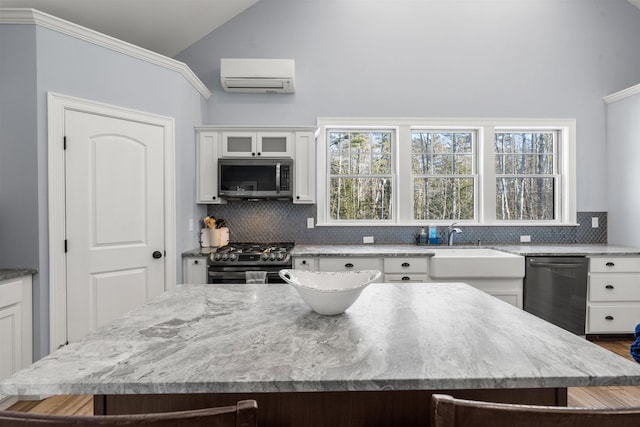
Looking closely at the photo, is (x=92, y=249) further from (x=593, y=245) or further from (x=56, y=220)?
(x=593, y=245)

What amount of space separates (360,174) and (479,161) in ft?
4.72

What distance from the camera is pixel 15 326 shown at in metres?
2.32

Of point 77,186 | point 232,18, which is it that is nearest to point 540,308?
point 77,186

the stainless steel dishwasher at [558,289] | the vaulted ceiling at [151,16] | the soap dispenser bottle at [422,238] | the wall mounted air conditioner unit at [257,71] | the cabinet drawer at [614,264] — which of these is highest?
the vaulted ceiling at [151,16]

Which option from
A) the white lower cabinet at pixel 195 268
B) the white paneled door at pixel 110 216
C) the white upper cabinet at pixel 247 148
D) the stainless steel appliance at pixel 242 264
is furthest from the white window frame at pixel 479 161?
the white paneled door at pixel 110 216

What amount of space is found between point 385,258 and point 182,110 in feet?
8.07

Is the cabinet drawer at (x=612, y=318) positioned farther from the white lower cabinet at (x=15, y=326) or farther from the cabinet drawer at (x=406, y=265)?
the white lower cabinet at (x=15, y=326)

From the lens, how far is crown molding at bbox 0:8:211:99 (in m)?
2.38

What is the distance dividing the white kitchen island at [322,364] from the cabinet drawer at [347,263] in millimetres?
1993

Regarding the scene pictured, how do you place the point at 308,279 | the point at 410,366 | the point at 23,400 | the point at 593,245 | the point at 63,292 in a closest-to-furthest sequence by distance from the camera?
the point at 410,366, the point at 308,279, the point at 23,400, the point at 63,292, the point at 593,245

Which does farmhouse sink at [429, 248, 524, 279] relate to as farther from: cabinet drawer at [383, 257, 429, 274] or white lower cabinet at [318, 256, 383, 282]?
white lower cabinet at [318, 256, 383, 282]

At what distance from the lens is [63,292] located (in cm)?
258

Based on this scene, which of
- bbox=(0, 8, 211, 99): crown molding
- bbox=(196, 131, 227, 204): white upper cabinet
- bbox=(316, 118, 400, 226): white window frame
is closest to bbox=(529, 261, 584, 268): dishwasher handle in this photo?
bbox=(316, 118, 400, 226): white window frame

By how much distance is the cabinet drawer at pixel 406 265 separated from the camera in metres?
3.39
